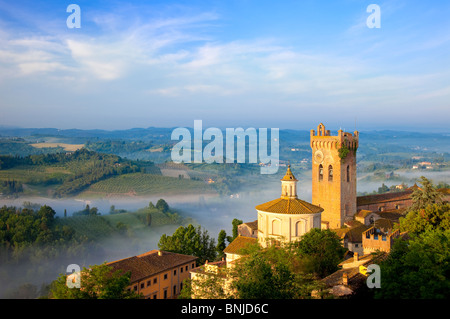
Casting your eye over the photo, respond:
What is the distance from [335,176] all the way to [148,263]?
25.3 meters

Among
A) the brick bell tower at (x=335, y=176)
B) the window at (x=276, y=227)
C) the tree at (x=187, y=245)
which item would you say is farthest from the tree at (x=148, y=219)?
the window at (x=276, y=227)

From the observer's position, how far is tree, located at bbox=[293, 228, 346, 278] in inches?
1077

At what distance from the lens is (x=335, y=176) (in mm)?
49281

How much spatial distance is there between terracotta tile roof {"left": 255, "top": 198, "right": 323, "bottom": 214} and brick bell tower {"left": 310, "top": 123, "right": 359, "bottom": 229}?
16648mm

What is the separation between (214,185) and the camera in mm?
146375

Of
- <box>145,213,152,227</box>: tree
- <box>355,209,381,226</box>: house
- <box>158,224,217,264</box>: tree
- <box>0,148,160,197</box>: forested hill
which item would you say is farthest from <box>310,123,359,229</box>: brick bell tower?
<box>0,148,160,197</box>: forested hill

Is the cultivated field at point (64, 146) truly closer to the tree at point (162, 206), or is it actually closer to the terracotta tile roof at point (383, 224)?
the tree at point (162, 206)

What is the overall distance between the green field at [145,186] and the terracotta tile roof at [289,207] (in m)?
97.1

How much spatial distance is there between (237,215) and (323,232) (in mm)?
82581

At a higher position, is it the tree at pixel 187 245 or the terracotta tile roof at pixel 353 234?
the terracotta tile roof at pixel 353 234

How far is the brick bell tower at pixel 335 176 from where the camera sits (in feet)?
161

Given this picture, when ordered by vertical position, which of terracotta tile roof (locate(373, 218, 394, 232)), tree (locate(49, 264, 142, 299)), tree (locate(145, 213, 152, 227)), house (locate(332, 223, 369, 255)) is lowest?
tree (locate(145, 213, 152, 227))

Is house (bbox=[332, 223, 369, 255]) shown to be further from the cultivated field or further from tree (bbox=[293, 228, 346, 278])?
the cultivated field

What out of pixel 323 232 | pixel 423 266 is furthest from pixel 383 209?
pixel 423 266
